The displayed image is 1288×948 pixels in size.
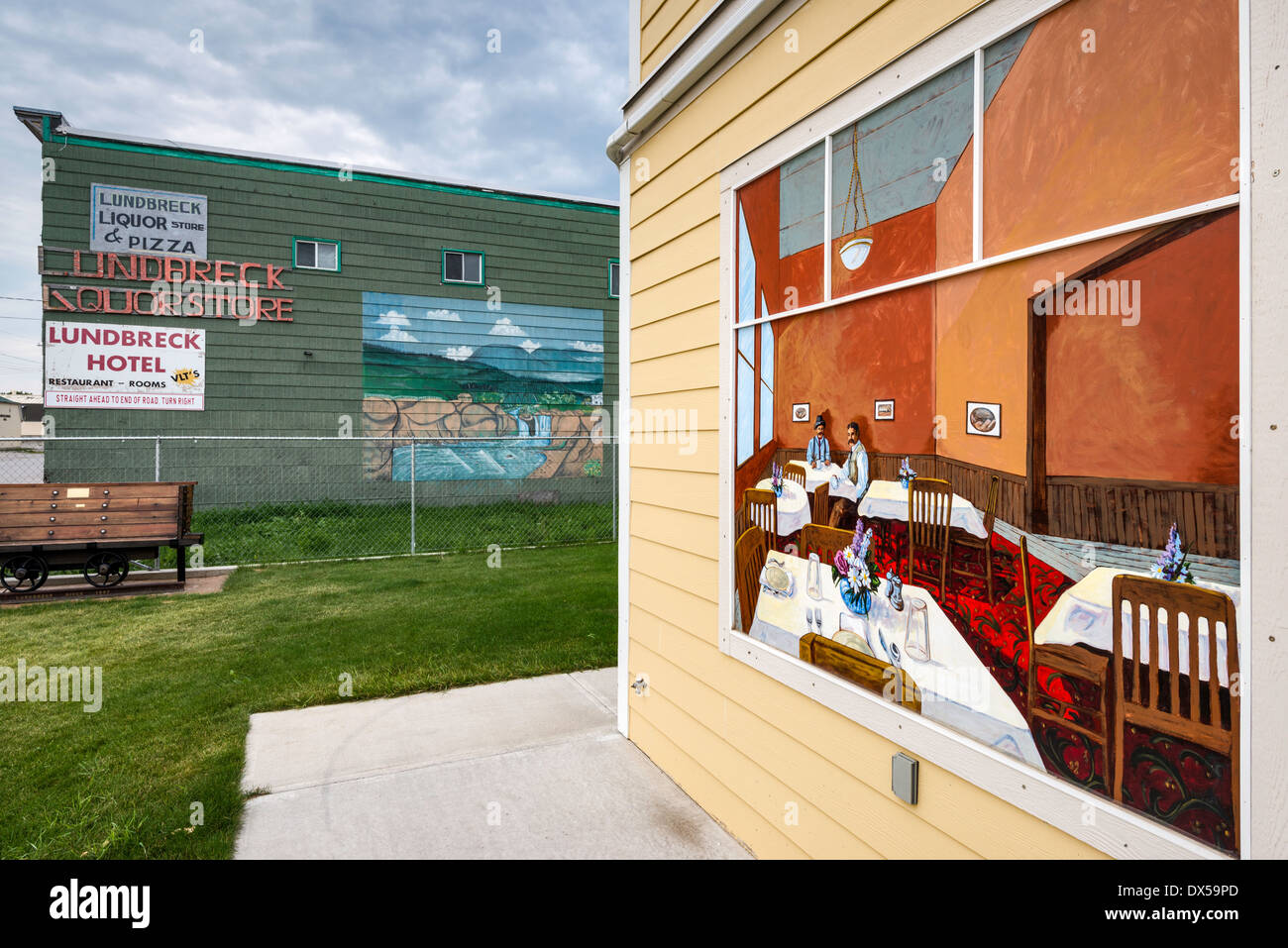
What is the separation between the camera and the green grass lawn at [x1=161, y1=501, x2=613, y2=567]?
30.9 ft

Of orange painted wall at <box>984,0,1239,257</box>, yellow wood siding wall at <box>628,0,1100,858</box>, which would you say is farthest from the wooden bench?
orange painted wall at <box>984,0,1239,257</box>

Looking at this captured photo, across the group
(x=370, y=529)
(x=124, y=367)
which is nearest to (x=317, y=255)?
(x=124, y=367)

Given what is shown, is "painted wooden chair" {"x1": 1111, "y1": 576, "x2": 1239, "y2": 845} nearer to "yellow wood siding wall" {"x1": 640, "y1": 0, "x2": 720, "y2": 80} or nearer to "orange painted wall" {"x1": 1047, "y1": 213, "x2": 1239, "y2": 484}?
"orange painted wall" {"x1": 1047, "y1": 213, "x2": 1239, "y2": 484}

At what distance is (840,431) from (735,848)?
67.4 inches

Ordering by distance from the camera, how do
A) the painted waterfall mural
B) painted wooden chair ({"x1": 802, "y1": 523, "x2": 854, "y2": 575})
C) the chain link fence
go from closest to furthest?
painted wooden chair ({"x1": 802, "y1": 523, "x2": 854, "y2": 575}) < the chain link fence < the painted waterfall mural

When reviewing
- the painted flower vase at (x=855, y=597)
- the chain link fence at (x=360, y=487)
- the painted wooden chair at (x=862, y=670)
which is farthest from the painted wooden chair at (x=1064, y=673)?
the chain link fence at (x=360, y=487)

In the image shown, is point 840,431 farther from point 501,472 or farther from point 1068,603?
point 501,472

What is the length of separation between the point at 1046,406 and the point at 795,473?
0.95 meters

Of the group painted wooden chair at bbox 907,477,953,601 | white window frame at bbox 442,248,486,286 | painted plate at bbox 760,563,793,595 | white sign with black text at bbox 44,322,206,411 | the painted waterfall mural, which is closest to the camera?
painted wooden chair at bbox 907,477,953,601

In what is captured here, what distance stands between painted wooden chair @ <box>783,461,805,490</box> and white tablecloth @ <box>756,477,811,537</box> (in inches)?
0.5

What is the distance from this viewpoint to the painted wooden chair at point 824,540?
2.23 meters

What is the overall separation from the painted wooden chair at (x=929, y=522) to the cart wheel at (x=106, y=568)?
832 cm

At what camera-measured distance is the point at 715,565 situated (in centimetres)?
296
